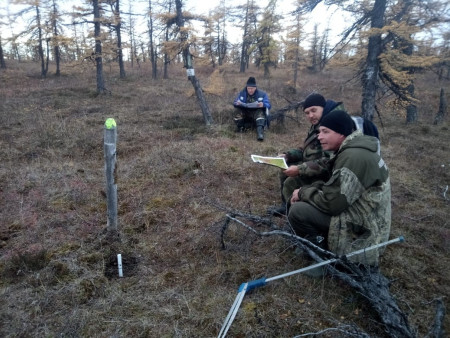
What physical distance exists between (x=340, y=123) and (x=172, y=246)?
2.41 meters

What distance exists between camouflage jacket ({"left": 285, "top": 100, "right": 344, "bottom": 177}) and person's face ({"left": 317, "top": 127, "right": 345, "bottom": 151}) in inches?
20.0

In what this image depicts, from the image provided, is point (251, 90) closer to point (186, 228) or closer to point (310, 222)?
point (186, 228)

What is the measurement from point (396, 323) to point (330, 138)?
1.64 meters

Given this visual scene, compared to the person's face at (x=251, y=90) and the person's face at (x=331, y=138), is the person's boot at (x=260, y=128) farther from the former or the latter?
the person's face at (x=331, y=138)

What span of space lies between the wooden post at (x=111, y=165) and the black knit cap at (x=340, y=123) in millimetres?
2306

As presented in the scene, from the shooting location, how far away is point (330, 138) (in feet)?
9.32

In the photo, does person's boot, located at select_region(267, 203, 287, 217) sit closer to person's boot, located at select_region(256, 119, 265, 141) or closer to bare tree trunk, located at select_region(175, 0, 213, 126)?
person's boot, located at select_region(256, 119, 265, 141)

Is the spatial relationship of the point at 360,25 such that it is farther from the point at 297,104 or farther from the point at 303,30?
the point at 303,30

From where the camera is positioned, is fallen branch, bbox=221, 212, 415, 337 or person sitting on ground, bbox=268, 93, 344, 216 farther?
person sitting on ground, bbox=268, 93, 344, 216

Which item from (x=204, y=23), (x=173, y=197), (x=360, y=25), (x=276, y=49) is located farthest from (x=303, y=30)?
(x=173, y=197)

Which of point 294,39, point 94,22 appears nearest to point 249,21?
point 294,39

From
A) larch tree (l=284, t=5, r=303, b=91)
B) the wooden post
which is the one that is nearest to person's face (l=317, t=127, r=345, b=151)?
the wooden post

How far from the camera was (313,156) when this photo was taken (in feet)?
12.5

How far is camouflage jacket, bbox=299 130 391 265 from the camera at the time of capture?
248cm
